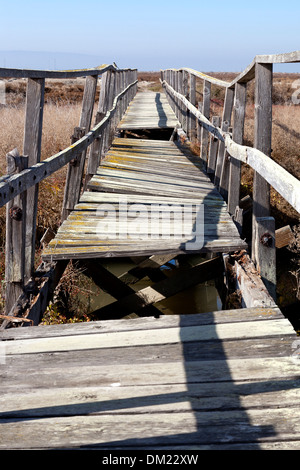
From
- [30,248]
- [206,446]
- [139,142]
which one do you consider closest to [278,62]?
[30,248]

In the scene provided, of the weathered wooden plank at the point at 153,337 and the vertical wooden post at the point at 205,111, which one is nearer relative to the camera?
the weathered wooden plank at the point at 153,337

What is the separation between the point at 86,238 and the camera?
4266 mm

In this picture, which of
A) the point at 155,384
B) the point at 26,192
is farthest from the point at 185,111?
the point at 155,384

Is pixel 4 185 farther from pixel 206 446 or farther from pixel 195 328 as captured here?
pixel 206 446

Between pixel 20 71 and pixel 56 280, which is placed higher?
pixel 20 71

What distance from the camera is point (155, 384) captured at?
89.7 inches

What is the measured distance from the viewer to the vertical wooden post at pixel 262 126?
357cm

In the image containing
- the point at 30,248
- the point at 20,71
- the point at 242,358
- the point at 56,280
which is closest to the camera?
the point at 242,358

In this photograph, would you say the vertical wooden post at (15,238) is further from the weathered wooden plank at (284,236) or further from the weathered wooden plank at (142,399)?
the weathered wooden plank at (284,236)

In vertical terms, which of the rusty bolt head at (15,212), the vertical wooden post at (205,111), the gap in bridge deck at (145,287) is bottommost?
the gap in bridge deck at (145,287)

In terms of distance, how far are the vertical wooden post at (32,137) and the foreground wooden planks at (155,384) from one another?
2.56 ft

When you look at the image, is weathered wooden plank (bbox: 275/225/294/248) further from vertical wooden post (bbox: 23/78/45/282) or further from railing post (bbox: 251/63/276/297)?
vertical wooden post (bbox: 23/78/45/282)

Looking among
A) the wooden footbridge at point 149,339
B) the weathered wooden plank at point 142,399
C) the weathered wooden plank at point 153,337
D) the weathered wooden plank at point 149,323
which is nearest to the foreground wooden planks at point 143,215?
the wooden footbridge at point 149,339
